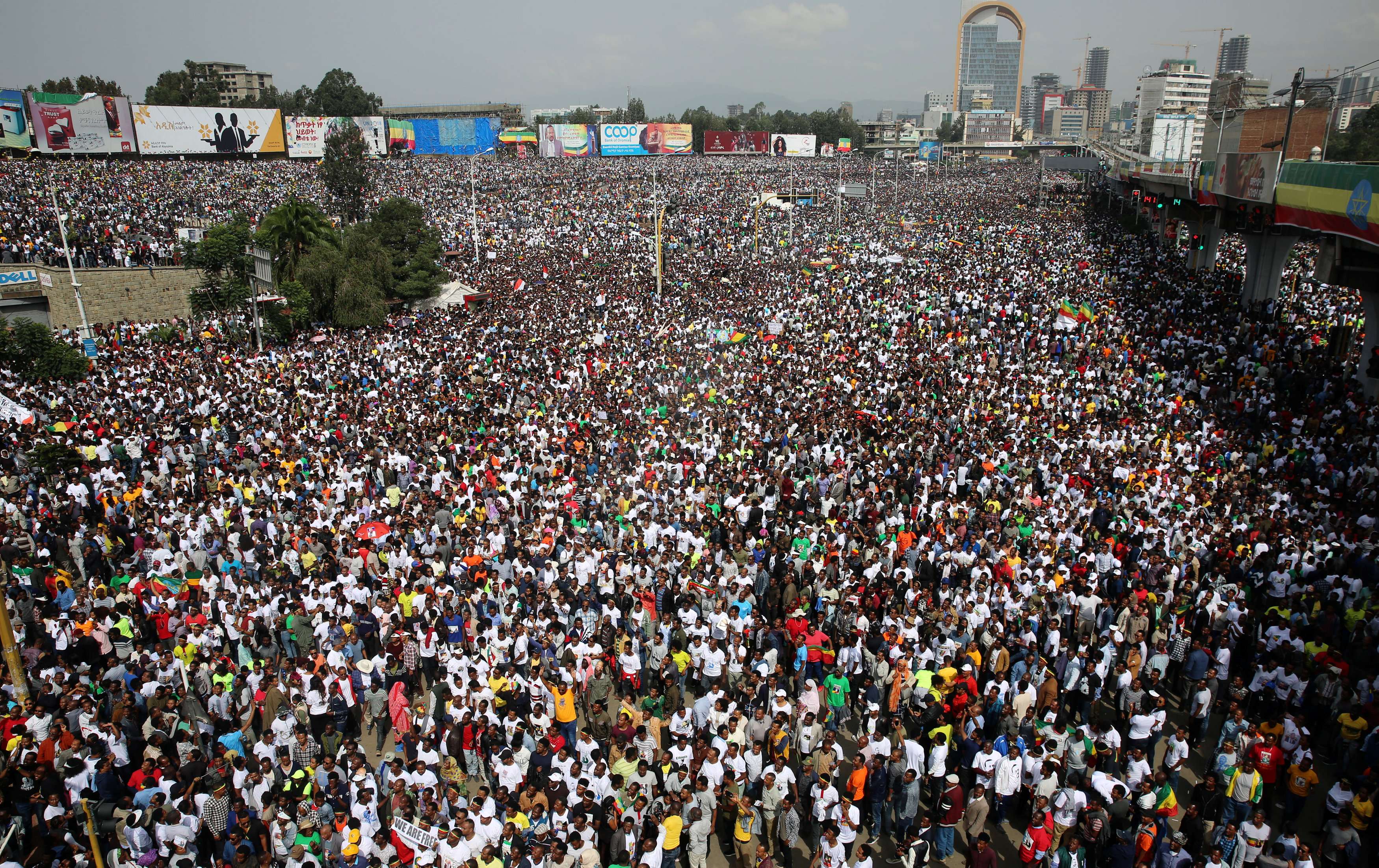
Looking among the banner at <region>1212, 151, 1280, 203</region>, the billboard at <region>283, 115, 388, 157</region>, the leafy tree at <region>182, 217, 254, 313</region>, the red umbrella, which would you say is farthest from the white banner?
the billboard at <region>283, 115, 388, 157</region>

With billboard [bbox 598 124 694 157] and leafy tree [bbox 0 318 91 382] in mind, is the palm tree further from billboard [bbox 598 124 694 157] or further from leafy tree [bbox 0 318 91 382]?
billboard [bbox 598 124 694 157]

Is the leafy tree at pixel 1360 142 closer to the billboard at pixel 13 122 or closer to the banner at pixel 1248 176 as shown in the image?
the banner at pixel 1248 176

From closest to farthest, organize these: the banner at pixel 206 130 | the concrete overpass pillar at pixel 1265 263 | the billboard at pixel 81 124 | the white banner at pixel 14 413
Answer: the white banner at pixel 14 413, the concrete overpass pillar at pixel 1265 263, the billboard at pixel 81 124, the banner at pixel 206 130

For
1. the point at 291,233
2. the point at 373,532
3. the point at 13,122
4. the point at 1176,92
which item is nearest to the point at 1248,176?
the point at 373,532

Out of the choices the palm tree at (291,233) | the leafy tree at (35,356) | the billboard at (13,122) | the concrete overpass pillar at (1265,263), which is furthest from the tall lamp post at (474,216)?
the concrete overpass pillar at (1265,263)

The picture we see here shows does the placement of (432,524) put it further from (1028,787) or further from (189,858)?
(1028,787)

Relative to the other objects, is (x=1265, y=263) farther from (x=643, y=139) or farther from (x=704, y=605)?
(x=643, y=139)
